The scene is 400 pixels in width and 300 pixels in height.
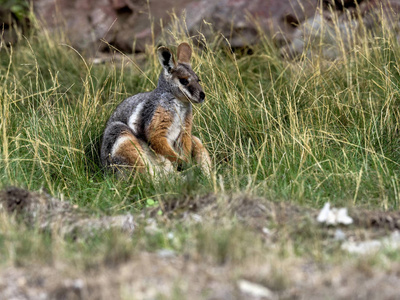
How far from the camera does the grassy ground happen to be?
12.0 ft

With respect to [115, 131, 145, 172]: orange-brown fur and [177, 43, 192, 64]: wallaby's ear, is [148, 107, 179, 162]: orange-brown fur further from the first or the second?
[177, 43, 192, 64]: wallaby's ear

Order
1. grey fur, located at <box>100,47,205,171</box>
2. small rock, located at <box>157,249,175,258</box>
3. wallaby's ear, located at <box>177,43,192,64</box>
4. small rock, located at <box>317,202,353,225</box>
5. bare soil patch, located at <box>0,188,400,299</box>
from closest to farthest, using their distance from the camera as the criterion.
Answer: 1. bare soil patch, located at <box>0,188,400,299</box>
2. small rock, located at <box>157,249,175,258</box>
3. small rock, located at <box>317,202,353,225</box>
4. grey fur, located at <box>100,47,205,171</box>
5. wallaby's ear, located at <box>177,43,192,64</box>

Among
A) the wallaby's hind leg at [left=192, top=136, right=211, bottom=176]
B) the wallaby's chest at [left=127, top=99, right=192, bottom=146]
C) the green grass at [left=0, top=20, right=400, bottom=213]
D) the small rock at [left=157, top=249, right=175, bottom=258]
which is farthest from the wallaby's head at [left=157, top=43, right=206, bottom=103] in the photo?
the small rock at [left=157, top=249, right=175, bottom=258]

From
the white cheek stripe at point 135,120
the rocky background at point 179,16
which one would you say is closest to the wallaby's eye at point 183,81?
the white cheek stripe at point 135,120

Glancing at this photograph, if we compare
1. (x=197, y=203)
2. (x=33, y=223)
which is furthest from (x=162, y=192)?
(x=33, y=223)

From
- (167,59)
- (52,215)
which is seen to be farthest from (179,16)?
(52,215)

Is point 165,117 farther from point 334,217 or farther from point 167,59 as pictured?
point 334,217

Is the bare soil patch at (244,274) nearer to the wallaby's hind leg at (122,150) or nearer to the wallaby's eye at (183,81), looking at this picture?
the wallaby's hind leg at (122,150)

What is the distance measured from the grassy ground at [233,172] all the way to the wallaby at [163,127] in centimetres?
25

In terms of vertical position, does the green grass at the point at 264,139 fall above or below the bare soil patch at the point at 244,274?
below

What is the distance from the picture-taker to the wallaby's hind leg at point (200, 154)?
6.18m

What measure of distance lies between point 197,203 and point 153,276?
4.92 feet

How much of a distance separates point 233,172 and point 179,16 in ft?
17.3

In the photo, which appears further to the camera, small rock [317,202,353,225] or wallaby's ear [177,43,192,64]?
wallaby's ear [177,43,192,64]
